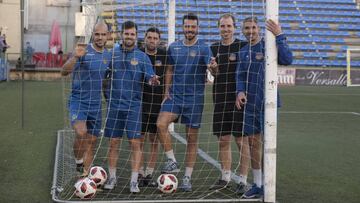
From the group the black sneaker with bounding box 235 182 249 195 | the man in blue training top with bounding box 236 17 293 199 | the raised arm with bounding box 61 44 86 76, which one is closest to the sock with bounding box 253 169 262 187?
the man in blue training top with bounding box 236 17 293 199

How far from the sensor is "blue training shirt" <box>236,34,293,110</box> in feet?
18.7

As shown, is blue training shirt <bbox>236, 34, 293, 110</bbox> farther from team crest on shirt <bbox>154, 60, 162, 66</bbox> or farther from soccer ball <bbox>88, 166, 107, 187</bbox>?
soccer ball <bbox>88, 166, 107, 187</bbox>

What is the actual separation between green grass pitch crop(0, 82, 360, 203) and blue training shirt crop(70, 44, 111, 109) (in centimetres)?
99

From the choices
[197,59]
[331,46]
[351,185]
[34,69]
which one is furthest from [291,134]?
[331,46]

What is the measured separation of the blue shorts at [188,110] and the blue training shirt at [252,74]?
1.64ft

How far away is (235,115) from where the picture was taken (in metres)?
5.92

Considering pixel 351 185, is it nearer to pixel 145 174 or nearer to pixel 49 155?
pixel 145 174

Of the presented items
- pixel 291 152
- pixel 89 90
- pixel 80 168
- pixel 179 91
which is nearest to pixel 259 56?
pixel 179 91

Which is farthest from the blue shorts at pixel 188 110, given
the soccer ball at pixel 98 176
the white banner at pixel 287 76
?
the white banner at pixel 287 76

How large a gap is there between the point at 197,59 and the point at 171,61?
31 cm

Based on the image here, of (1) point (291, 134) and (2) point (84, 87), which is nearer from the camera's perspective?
(2) point (84, 87)

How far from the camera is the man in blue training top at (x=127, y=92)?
5824mm

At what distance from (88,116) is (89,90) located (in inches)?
11.8

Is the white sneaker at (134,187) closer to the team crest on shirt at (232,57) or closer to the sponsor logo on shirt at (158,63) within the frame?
the sponsor logo on shirt at (158,63)
